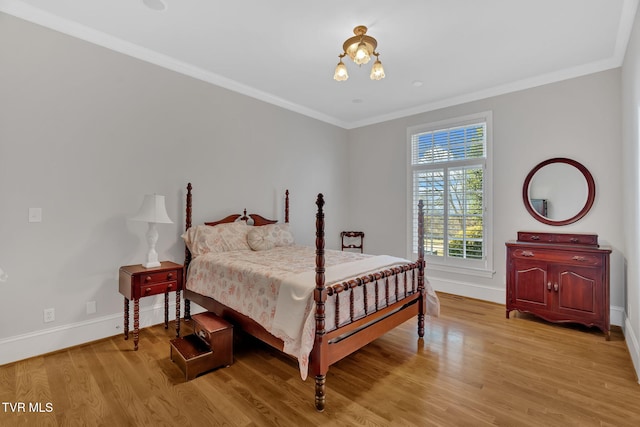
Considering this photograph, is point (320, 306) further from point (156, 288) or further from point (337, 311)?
point (156, 288)

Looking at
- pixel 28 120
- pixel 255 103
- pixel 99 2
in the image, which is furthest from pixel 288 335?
pixel 255 103

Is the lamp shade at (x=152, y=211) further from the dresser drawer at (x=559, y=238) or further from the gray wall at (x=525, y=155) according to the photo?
the dresser drawer at (x=559, y=238)

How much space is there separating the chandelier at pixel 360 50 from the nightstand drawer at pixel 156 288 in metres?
2.45

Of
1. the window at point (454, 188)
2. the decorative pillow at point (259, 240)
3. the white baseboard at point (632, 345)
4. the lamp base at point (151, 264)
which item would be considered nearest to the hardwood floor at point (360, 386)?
the white baseboard at point (632, 345)

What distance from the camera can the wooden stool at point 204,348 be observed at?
2314mm

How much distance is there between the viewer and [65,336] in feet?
9.05

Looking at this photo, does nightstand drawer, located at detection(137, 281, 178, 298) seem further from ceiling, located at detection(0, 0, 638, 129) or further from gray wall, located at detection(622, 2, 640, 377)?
gray wall, located at detection(622, 2, 640, 377)

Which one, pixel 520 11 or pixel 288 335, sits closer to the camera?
pixel 288 335

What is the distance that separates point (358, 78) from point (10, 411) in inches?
164

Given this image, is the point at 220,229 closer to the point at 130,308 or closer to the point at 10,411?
the point at 130,308

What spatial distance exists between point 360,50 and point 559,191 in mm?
2899

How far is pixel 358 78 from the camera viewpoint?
3812 millimetres

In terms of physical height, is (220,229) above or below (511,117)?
below

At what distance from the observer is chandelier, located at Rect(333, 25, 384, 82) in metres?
2.62
